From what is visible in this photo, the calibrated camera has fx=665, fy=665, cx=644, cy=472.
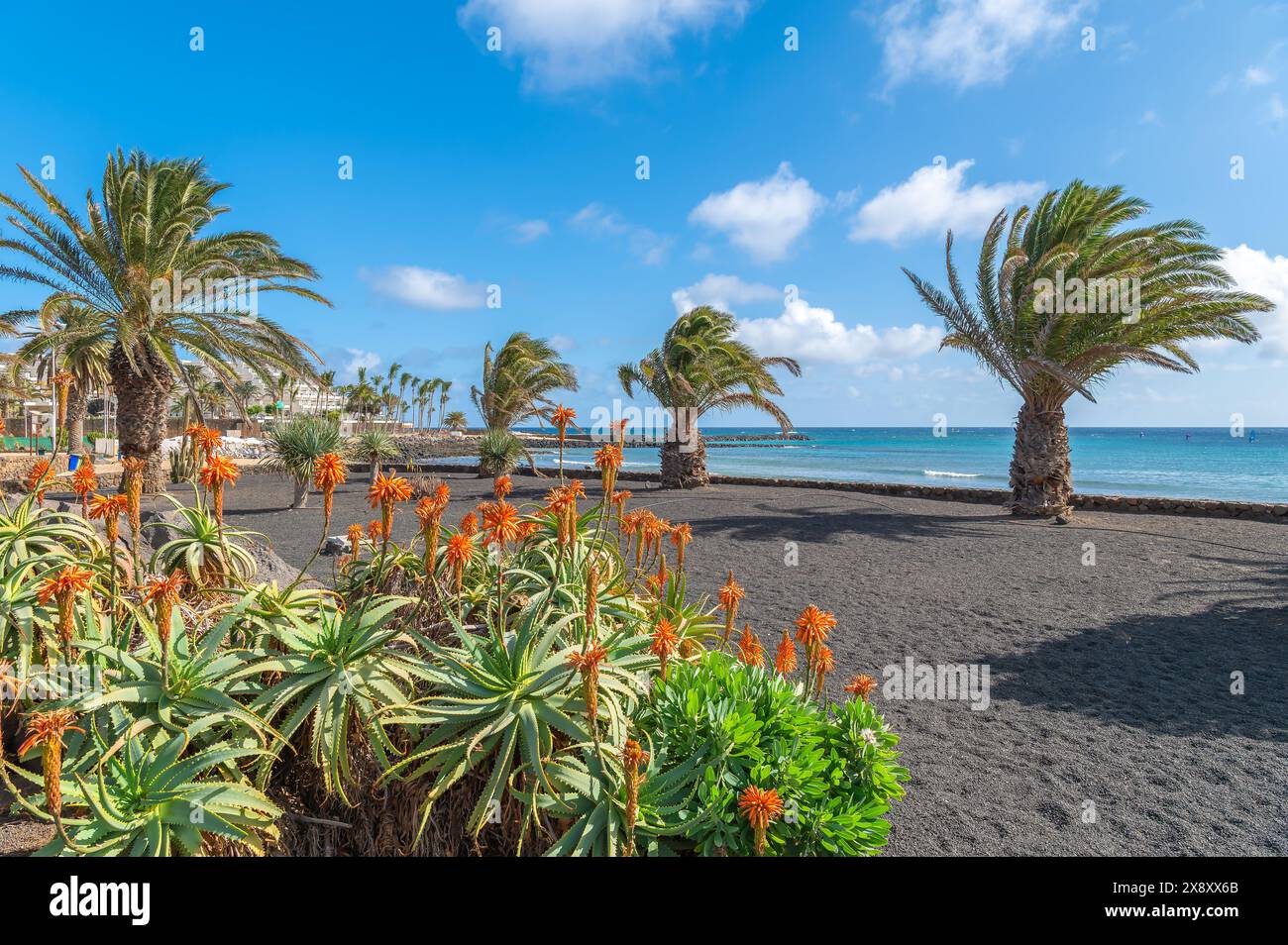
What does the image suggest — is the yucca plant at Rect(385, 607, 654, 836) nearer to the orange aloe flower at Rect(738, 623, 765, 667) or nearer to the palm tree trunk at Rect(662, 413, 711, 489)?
the orange aloe flower at Rect(738, 623, 765, 667)

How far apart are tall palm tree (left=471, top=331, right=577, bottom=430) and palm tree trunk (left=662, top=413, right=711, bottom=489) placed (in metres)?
6.69

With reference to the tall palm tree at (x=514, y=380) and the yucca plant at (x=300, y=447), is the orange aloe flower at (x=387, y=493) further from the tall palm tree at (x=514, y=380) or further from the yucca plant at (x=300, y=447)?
the tall palm tree at (x=514, y=380)

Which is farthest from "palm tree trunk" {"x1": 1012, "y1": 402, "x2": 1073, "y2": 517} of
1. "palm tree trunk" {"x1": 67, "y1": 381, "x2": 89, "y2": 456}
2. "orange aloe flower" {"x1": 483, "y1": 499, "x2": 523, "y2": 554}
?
"palm tree trunk" {"x1": 67, "y1": 381, "x2": 89, "y2": 456}

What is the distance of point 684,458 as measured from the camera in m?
21.2

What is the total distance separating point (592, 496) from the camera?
56.2 feet

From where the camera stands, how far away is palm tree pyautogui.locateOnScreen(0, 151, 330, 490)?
13672 mm

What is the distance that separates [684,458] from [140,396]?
14.1m

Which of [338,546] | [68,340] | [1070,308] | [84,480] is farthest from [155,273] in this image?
[1070,308]

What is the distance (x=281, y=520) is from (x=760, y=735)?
14135 millimetres

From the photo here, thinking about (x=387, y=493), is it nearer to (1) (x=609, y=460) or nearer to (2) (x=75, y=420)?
(1) (x=609, y=460)

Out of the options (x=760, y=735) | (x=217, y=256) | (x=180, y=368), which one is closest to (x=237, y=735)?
(x=760, y=735)

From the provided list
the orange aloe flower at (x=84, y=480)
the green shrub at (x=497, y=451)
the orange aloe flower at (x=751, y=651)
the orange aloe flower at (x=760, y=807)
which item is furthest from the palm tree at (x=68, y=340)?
the orange aloe flower at (x=760, y=807)

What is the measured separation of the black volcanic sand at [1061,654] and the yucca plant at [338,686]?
2418 millimetres

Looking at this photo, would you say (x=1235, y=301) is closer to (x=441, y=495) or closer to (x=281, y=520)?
(x=441, y=495)
